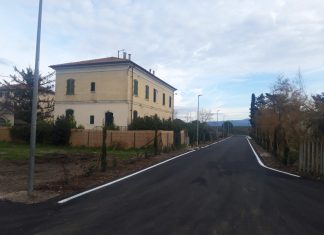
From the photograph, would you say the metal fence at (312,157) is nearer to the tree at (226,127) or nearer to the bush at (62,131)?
the bush at (62,131)

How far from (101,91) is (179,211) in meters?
43.6

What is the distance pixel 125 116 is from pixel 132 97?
2.65 metres

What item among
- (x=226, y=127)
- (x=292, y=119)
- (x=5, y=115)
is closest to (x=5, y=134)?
(x=5, y=115)

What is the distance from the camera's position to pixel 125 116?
51281 mm

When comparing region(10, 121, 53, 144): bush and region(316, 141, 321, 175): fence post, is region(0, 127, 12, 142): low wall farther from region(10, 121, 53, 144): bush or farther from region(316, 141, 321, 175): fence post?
region(316, 141, 321, 175): fence post

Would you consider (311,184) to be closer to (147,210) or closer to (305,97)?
(147,210)

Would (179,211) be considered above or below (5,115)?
below

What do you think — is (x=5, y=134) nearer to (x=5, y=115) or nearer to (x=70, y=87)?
(x=70, y=87)

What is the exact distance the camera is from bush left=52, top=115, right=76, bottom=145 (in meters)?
43.0

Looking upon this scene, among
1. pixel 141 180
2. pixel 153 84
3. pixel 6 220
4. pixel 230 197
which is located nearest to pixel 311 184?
pixel 230 197

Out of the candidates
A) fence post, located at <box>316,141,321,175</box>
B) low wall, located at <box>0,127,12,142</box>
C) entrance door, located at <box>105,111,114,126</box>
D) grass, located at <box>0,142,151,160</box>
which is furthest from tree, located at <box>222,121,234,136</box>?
fence post, located at <box>316,141,321,175</box>

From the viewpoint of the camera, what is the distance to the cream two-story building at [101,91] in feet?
169

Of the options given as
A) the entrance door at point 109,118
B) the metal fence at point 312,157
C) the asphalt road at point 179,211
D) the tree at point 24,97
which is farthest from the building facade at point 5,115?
the asphalt road at point 179,211

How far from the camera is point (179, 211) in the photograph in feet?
32.6
